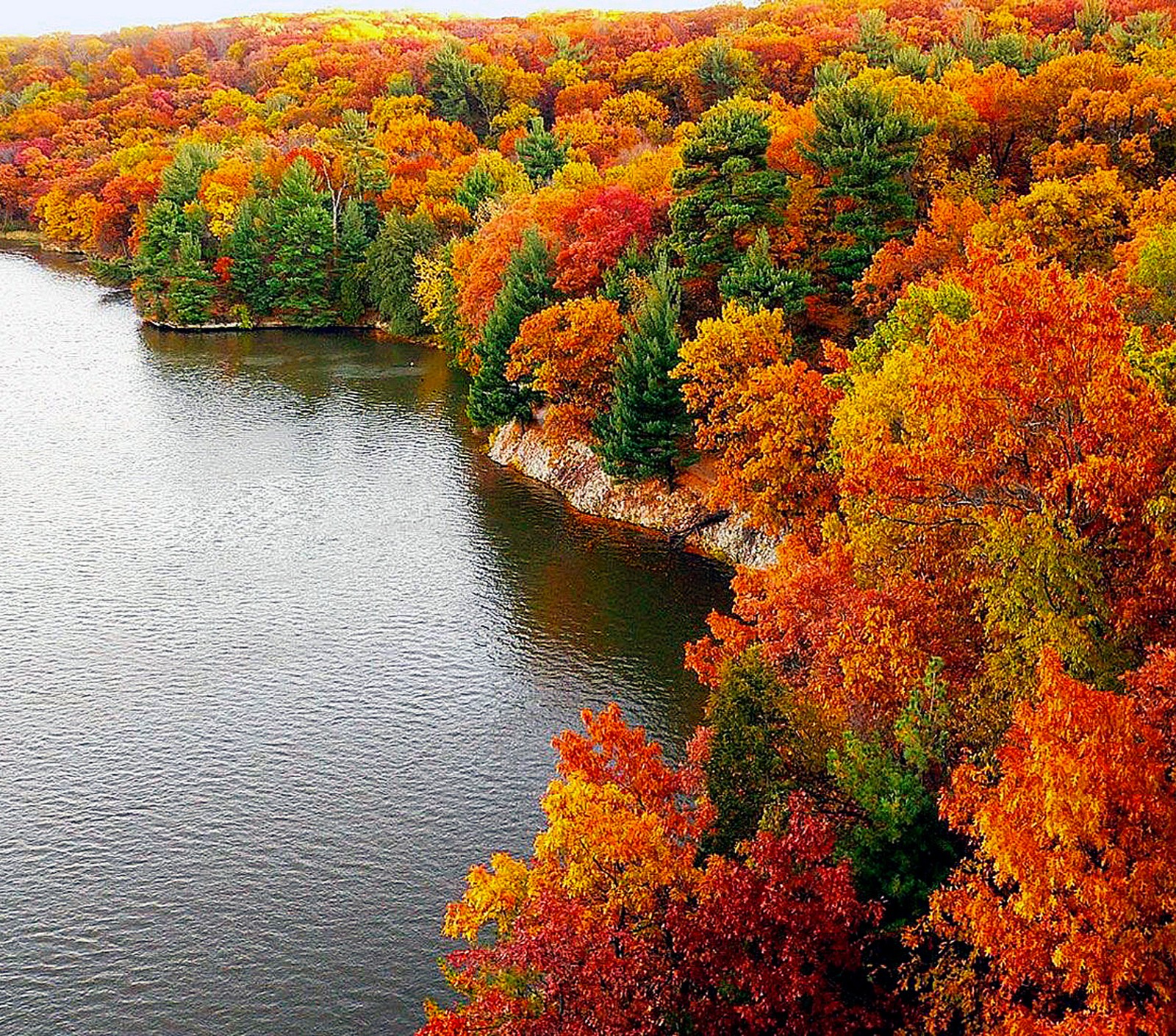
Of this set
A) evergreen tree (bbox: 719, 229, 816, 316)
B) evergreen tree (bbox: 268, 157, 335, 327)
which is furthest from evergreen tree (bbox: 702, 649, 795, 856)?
evergreen tree (bbox: 268, 157, 335, 327)

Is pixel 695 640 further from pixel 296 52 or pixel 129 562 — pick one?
pixel 296 52

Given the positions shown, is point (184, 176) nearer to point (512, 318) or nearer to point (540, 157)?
point (540, 157)

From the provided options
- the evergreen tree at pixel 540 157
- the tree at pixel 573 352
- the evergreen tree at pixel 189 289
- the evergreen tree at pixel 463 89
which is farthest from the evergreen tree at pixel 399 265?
the evergreen tree at pixel 463 89

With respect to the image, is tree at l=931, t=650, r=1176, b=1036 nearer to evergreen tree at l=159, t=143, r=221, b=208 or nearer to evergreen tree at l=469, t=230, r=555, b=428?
evergreen tree at l=469, t=230, r=555, b=428

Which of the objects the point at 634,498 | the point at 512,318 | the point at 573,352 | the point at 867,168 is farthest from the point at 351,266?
the point at 867,168

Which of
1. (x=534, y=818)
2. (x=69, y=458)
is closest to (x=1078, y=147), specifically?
(x=534, y=818)
